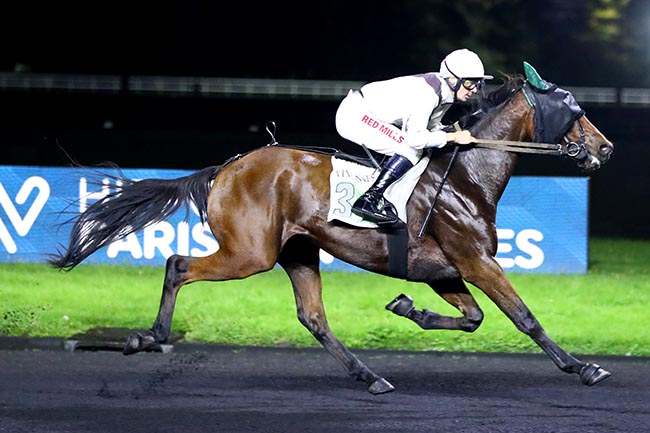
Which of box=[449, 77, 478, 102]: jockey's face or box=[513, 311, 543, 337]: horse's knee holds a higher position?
box=[449, 77, 478, 102]: jockey's face

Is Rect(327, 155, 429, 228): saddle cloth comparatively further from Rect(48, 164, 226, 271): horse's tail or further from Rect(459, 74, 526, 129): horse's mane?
Rect(48, 164, 226, 271): horse's tail

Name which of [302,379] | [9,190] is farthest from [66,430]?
[9,190]

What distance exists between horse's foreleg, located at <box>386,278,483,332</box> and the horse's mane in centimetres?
104

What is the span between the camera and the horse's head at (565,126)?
25.7 feet

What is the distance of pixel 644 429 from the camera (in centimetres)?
683

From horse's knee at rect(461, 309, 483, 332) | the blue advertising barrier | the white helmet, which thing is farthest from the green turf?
the white helmet

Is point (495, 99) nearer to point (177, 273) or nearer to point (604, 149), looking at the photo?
point (604, 149)

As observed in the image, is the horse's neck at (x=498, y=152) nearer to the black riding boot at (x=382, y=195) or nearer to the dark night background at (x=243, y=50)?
the black riding boot at (x=382, y=195)

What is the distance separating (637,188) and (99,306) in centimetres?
1408

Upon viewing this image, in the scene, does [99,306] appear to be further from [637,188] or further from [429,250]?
[637,188]

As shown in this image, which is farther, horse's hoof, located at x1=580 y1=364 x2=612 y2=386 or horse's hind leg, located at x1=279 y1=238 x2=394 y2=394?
horse's hind leg, located at x1=279 y1=238 x2=394 y2=394

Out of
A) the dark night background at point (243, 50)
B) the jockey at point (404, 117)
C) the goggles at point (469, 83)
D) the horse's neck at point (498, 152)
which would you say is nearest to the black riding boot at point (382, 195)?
the jockey at point (404, 117)

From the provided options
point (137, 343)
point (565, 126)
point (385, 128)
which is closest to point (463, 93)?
point (385, 128)

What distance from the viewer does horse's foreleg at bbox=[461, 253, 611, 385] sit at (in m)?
7.46
